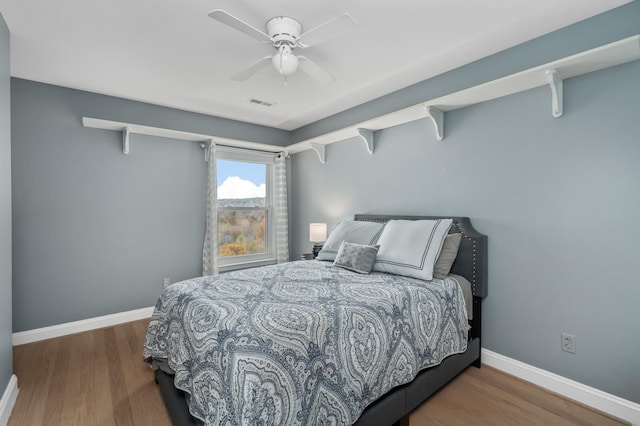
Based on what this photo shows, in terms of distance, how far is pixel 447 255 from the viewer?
235cm

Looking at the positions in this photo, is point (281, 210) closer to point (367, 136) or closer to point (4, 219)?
point (367, 136)

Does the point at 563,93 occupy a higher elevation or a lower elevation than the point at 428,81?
lower

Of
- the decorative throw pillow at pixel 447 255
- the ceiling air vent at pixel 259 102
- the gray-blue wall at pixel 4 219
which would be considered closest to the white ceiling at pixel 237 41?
the ceiling air vent at pixel 259 102

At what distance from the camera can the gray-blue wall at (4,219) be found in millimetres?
1876

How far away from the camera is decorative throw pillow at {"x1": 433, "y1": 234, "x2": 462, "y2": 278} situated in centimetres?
231

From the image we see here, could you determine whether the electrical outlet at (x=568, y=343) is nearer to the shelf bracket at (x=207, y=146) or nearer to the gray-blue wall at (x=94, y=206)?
the gray-blue wall at (x=94, y=206)

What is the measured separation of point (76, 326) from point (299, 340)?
9.77 feet

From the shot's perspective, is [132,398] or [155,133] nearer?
[132,398]

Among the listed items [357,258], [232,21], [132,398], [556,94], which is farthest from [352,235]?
[132,398]

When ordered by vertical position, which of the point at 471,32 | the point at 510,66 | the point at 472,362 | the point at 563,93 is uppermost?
the point at 471,32

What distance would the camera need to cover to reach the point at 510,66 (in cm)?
230

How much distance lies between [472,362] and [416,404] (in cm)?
83

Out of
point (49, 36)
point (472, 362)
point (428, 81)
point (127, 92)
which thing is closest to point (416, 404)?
point (472, 362)

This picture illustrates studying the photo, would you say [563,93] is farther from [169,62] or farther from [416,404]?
[169,62]
